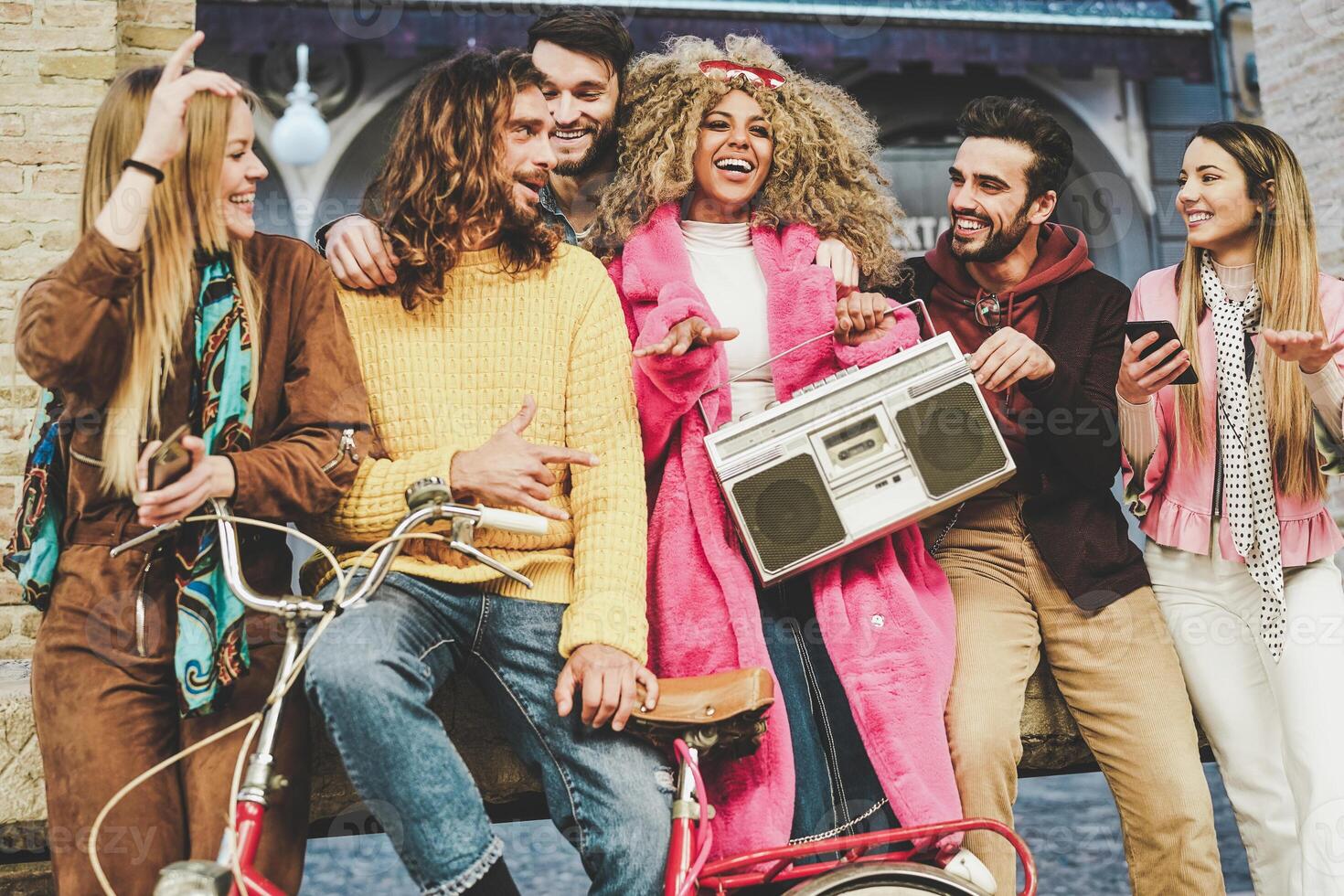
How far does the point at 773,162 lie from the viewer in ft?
8.85

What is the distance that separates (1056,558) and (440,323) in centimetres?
132

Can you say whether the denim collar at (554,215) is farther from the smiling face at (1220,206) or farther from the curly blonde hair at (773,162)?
the smiling face at (1220,206)

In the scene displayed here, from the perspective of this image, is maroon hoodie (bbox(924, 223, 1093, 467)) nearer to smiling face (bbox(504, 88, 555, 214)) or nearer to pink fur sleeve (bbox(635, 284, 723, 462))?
pink fur sleeve (bbox(635, 284, 723, 462))

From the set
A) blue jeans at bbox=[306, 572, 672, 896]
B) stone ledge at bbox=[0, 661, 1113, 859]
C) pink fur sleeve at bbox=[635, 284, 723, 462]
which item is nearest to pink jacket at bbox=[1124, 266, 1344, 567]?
stone ledge at bbox=[0, 661, 1113, 859]

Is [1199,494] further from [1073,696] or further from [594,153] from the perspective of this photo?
[594,153]

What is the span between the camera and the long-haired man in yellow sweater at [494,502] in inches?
74.6

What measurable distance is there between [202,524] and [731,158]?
50.9 inches

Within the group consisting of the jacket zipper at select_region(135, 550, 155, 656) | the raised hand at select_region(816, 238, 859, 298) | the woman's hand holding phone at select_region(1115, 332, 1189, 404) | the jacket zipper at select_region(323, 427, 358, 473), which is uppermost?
the raised hand at select_region(816, 238, 859, 298)

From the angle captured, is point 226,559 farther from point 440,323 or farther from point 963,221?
point 963,221

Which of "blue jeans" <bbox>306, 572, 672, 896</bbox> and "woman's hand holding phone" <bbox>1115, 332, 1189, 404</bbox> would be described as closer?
"blue jeans" <bbox>306, 572, 672, 896</bbox>

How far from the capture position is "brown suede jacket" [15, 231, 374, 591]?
187cm

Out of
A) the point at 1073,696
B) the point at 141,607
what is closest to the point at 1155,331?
the point at 1073,696

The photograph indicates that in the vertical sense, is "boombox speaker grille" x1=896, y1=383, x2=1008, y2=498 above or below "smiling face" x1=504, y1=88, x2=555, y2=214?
below

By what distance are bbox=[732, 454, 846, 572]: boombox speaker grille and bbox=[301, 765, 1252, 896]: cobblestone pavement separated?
2084 mm
